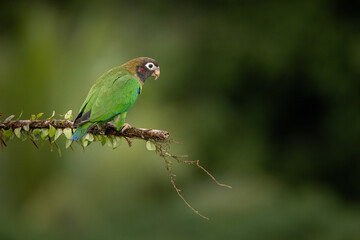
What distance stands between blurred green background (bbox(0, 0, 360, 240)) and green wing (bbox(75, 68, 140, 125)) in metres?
4.47

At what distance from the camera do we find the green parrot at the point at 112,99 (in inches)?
136

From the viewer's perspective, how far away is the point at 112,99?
150 inches

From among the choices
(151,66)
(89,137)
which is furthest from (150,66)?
Answer: (89,137)

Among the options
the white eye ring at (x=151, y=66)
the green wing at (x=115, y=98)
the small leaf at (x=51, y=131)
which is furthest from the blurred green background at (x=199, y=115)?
the small leaf at (x=51, y=131)

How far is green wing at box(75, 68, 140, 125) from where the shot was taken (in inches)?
141

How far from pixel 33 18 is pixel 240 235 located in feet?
18.2

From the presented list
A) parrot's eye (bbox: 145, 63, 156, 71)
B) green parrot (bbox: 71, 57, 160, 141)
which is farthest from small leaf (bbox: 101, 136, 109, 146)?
parrot's eye (bbox: 145, 63, 156, 71)

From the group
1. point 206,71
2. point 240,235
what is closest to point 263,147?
point 206,71

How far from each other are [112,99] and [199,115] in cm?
713

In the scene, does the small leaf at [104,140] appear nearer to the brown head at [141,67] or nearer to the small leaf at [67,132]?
the small leaf at [67,132]

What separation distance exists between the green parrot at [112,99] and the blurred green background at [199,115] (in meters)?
4.38

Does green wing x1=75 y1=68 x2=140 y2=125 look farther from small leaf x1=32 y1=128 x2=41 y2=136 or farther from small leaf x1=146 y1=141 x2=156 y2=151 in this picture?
small leaf x1=146 y1=141 x2=156 y2=151

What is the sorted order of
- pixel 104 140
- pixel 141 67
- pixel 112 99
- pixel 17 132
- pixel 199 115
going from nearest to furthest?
1. pixel 17 132
2. pixel 104 140
3. pixel 112 99
4. pixel 141 67
5. pixel 199 115

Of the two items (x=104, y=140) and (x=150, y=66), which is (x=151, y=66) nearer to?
(x=150, y=66)
